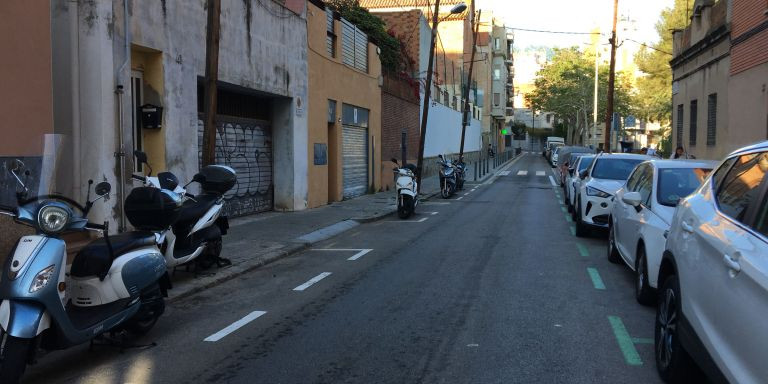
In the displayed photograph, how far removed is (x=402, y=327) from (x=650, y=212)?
3093 millimetres

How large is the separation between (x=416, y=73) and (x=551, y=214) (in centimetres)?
1822

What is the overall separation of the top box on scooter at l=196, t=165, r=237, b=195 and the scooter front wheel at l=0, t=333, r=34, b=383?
3880 millimetres

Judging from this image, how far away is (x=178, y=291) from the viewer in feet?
24.0

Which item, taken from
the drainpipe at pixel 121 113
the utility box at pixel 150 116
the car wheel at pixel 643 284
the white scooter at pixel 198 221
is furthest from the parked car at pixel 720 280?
the utility box at pixel 150 116

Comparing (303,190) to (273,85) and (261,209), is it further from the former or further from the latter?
(273,85)

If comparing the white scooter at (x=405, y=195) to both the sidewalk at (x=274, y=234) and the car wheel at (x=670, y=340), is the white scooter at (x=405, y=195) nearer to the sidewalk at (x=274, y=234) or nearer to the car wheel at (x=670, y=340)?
the sidewalk at (x=274, y=234)

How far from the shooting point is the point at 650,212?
22.3ft

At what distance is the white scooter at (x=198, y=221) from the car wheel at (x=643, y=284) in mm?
4977

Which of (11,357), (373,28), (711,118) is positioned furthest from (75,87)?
(373,28)

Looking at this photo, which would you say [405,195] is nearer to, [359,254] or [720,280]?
[359,254]

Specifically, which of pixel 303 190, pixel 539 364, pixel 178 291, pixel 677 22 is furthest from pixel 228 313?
pixel 677 22

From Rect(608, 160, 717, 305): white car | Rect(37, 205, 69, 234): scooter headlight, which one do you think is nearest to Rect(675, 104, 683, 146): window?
Rect(608, 160, 717, 305): white car

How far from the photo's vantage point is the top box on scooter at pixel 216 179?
778cm

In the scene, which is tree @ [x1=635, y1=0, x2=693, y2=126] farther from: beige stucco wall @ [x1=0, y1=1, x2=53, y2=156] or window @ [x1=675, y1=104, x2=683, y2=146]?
beige stucco wall @ [x1=0, y1=1, x2=53, y2=156]
